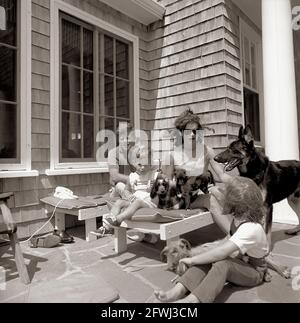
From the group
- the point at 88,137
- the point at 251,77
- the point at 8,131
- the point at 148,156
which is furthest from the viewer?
the point at 251,77

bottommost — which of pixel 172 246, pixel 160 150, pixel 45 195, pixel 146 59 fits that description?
pixel 172 246

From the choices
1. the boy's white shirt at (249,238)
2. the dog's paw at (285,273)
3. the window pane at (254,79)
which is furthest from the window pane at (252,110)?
the boy's white shirt at (249,238)

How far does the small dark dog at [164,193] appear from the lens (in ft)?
8.98

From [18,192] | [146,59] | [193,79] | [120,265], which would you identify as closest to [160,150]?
[193,79]

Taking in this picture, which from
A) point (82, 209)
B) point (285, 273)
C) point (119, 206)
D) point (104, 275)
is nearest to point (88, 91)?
point (82, 209)

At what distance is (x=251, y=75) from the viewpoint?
5.47 meters

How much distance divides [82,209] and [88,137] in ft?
4.54

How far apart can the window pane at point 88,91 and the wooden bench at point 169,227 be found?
2.15 meters

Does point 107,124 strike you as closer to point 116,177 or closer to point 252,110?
point 116,177

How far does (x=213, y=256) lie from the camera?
1.74 metres

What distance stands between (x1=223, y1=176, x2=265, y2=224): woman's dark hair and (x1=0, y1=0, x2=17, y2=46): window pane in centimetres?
313

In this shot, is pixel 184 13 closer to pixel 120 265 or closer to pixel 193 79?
pixel 193 79

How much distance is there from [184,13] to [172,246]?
4058 mm

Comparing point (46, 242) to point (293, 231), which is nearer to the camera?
point (46, 242)
